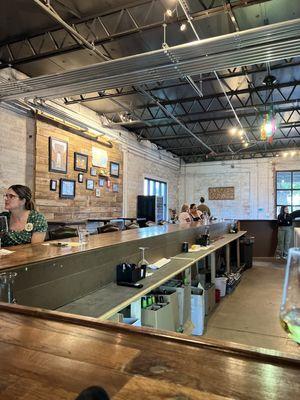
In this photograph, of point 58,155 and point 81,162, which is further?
point 81,162

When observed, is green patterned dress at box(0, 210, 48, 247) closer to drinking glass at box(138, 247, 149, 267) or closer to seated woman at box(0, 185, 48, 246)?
seated woman at box(0, 185, 48, 246)

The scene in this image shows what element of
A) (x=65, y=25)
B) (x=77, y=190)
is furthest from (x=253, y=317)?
(x=77, y=190)

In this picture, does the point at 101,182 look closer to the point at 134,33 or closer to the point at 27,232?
the point at 134,33

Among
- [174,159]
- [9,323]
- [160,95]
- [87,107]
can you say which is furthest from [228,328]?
[174,159]

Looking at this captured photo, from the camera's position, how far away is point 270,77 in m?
6.02

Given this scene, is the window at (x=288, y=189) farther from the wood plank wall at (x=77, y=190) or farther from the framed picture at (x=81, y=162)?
the framed picture at (x=81, y=162)

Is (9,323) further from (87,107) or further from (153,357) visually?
(87,107)

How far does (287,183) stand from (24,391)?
14.7m

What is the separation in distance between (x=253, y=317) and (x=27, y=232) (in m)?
3.49

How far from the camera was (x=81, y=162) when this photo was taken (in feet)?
26.3

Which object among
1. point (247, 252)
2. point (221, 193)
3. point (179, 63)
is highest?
point (179, 63)

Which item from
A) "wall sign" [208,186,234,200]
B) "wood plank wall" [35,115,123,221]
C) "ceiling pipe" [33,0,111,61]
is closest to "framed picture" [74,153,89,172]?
"wood plank wall" [35,115,123,221]

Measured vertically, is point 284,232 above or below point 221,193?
below

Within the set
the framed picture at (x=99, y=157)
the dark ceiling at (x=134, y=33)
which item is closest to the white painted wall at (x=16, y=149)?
the dark ceiling at (x=134, y=33)
